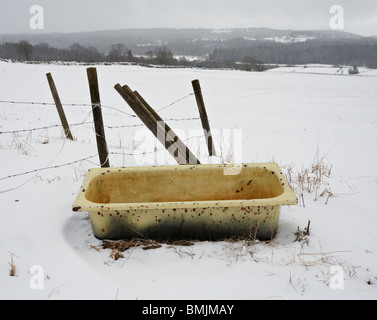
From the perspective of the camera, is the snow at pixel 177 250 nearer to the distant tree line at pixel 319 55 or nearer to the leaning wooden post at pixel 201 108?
the leaning wooden post at pixel 201 108

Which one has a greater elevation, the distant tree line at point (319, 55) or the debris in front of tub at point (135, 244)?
the distant tree line at point (319, 55)

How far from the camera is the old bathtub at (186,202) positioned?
241 centimetres

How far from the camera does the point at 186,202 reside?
7.80ft

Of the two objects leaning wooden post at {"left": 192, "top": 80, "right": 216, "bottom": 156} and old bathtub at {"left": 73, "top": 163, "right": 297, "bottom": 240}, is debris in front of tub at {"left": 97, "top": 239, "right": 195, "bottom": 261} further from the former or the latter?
leaning wooden post at {"left": 192, "top": 80, "right": 216, "bottom": 156}

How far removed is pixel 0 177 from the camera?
12.2 feet

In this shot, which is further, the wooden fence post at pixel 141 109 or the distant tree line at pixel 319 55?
the distant tree line at pixel 319 55

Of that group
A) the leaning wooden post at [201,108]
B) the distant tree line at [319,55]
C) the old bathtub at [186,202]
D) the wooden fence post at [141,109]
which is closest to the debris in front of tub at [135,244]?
the old bathtub at [186,202]

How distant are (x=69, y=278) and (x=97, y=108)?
1856 mm

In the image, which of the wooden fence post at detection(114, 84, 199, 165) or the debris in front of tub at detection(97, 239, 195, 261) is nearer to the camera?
the debris in front of tub at detection(97, 239, 195, 261)

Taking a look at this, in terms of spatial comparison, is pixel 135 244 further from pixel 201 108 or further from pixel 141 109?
pixel 201 108

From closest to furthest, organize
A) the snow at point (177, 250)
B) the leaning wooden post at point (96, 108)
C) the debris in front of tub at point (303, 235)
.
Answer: the snow at point (177, 250) → the debris in front of tub at point (303, 235) → the leaning wooden post at point (96, 108)

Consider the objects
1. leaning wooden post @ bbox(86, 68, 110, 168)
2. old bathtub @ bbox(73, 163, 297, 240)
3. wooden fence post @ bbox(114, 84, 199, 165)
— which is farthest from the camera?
wooden fence post @ bbox(114, 84, 199, 165)

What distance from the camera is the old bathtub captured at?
2.41 m

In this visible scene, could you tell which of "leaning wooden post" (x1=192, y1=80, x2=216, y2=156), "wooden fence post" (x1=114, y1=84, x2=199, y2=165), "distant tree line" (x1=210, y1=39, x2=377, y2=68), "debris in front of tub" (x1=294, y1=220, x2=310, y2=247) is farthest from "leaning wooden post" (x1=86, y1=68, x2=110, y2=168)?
"distant tree line" (x1=210, y1=39, x2=377, y2=68)
